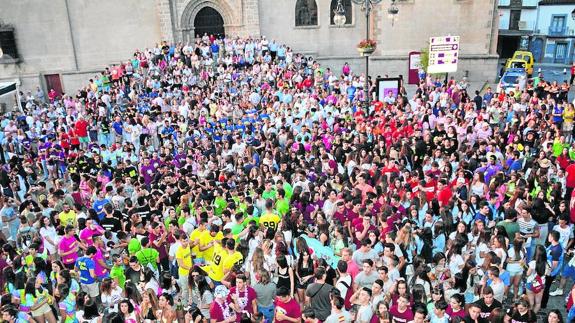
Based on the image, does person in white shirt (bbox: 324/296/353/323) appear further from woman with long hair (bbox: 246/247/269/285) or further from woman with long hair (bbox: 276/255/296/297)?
woman with long hair (bbox: 246/247/269/285)

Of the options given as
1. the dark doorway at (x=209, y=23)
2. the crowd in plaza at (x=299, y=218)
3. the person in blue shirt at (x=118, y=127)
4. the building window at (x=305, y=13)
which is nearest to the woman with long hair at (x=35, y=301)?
the crowd in plaza at (x=299, y=218)

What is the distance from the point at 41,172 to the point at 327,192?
11298 millimetres

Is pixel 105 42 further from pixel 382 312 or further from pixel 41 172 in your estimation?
pixel 382 312

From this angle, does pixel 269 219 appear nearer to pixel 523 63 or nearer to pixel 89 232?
pixel 89 232

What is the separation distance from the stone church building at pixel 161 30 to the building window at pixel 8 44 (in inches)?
2.1

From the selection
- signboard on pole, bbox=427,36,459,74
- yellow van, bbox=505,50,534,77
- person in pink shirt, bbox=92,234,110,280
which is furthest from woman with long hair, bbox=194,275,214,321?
yellow van, bbox=505,50,534,77

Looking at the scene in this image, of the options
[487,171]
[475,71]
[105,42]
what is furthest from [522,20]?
[487,171]

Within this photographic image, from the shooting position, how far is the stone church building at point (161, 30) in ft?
96.1

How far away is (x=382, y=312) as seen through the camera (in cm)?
640

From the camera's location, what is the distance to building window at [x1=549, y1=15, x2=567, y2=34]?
4361 centimetres

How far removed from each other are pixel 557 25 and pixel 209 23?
3213 cm

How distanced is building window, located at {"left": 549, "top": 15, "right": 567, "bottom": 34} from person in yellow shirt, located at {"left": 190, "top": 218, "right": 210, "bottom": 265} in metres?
44.9

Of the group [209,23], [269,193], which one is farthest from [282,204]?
[209,23]

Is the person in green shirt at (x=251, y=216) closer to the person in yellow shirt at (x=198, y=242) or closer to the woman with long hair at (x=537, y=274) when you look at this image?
the person in yellow shirt at (x=198, y=242)
